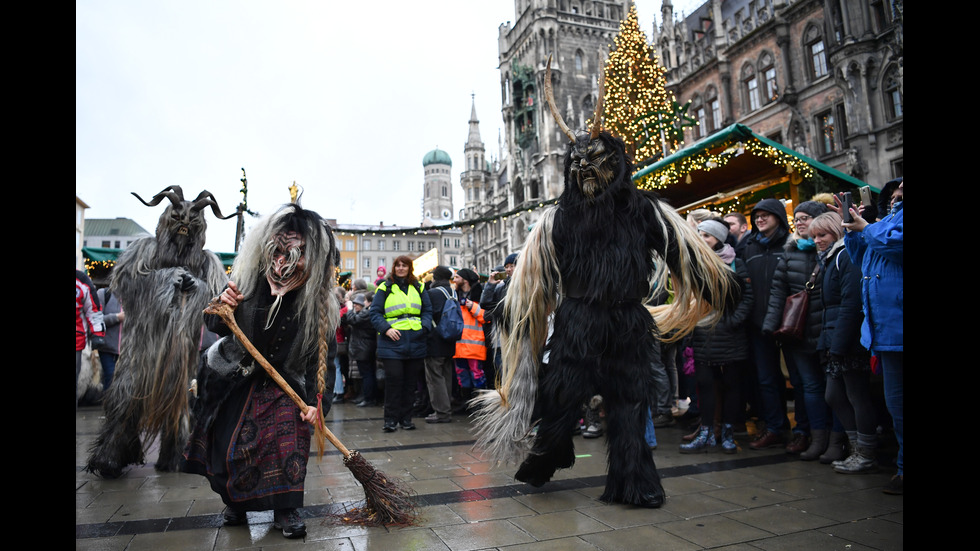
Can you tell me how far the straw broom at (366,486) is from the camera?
141 inches

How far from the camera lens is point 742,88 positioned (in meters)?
A: 31.1

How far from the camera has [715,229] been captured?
575 centimetres

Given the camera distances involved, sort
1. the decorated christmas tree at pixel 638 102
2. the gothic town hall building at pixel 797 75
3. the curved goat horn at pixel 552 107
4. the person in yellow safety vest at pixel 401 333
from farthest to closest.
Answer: the gothic town hall building at pixel 797 75
the decorated christmas tree at pixel 638 102
the person in yellow safety vest at pixel 401 333
the curved goat horn at pixel 552 107

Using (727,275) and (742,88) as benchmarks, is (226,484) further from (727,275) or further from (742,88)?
(742,88)

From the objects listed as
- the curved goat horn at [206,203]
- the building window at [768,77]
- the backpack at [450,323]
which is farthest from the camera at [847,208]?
the building window at [768,77]

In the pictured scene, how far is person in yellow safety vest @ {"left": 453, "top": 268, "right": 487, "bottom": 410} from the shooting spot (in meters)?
8.55

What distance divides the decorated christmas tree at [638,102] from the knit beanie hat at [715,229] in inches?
377

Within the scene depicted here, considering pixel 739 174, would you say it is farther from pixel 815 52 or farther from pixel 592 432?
pixel 815 52

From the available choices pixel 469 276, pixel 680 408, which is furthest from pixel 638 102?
pixel 680 408

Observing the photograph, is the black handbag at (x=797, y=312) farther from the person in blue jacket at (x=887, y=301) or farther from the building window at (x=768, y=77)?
the building window at (x=768, y=77)

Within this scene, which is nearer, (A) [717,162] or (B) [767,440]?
(B) [767,440]

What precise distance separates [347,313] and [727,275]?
23.0 feet

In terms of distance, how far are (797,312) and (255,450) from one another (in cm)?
443
